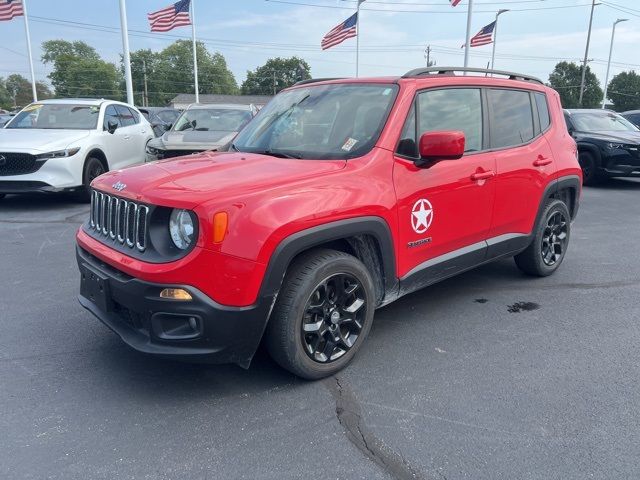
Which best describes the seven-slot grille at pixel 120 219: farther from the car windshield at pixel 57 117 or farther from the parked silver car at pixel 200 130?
the car windshield at pixel 57 117

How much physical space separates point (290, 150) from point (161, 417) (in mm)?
1882

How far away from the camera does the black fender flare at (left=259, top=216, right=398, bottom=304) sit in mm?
2732

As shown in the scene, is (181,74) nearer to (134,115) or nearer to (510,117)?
(134,115)

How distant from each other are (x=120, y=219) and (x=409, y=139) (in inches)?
74.2

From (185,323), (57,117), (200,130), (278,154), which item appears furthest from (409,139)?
(57,117)

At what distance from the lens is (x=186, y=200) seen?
264cm

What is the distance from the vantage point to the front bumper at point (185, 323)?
8.66 ft

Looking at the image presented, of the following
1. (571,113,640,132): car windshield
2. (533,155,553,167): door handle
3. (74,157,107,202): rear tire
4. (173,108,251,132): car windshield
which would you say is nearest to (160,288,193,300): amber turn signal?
(533,155,553,167): door handle

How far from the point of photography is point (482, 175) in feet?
12.8

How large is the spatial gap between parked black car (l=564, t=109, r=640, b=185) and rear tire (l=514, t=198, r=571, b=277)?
6978 mm

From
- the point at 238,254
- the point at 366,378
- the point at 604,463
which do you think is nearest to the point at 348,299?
the point at 366,378

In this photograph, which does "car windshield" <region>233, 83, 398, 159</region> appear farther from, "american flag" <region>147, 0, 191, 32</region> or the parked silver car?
"american flag" <region>147, 0, 191, 32</region>

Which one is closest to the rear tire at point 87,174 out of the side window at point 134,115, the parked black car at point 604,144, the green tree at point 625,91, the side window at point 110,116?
the side window at point 110,116

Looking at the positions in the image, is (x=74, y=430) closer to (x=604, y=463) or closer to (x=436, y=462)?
(x=436, y=462)
